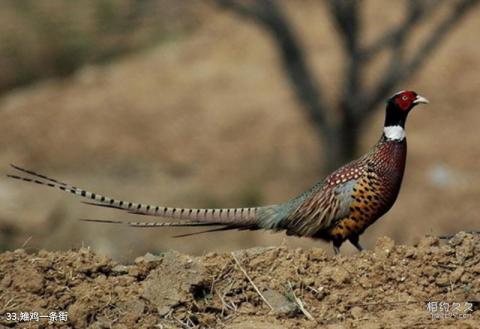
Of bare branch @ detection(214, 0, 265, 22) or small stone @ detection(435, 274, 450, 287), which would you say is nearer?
small stone @ detection(435, 274, 450, 287)

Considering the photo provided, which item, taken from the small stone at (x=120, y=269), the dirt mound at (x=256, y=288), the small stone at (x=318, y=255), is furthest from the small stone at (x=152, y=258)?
the small stone at (x=318, y=255)

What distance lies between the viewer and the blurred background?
55.7ft

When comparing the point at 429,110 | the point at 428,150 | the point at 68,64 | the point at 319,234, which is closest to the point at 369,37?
the point at 429,110

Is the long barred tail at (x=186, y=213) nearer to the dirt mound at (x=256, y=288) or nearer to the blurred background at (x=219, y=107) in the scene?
the dirt mound at (x=256, y=288)

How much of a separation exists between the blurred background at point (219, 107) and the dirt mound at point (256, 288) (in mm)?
6518

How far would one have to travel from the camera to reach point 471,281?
22.5 ft

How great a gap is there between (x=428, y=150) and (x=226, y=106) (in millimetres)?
3972

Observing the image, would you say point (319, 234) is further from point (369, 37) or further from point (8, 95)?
point (8, 95)

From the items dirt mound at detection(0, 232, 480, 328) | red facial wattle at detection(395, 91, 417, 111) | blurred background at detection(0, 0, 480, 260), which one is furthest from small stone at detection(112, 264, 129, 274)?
blurred background at detection(0, 0, 480, 260)

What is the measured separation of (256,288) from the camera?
676 centimetres

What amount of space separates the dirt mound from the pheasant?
79cm

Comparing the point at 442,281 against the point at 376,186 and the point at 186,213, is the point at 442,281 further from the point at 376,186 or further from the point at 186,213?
the point at 186,213

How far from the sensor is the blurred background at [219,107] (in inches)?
669

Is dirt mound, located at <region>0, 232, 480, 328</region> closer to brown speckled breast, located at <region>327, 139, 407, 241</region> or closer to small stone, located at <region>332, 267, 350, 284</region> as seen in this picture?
small stone, located at <region>332, 267, 350, 284</region>
